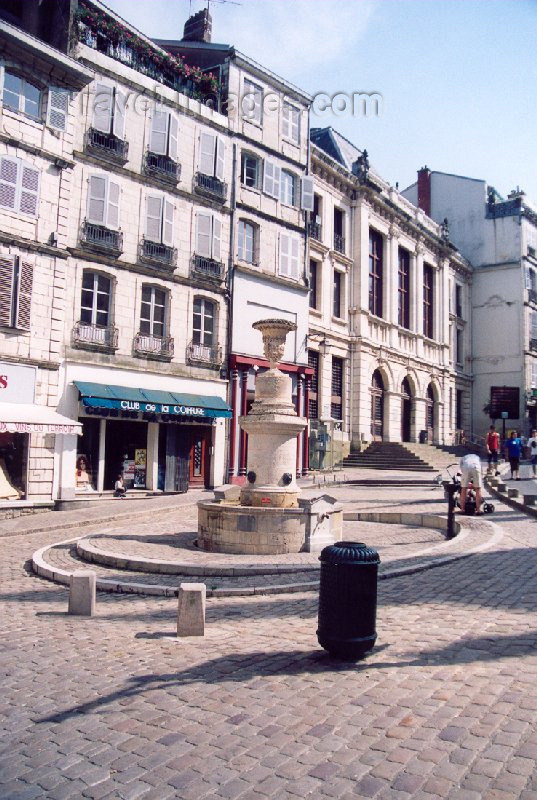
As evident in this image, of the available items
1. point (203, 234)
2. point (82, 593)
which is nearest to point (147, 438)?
point (203, 234)

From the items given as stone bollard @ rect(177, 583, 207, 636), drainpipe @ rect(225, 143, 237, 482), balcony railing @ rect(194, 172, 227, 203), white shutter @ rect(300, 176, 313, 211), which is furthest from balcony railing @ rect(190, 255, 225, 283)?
stone bollard @ rect(177, 583, 207, 636)

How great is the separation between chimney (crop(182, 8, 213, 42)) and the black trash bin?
2812cm

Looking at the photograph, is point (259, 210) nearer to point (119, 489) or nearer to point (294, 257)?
point (294, 257)

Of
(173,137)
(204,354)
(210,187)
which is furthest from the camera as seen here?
(210,187)

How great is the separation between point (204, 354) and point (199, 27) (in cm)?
1506

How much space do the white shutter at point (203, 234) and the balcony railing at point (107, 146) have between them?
135 inches

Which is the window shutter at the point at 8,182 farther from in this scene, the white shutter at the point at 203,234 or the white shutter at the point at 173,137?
the white shutter at the point at 203,234

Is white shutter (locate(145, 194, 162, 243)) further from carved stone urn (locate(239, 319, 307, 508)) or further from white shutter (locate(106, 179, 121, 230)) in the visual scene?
carved stone urn (locate(239, 319, 307, 508))

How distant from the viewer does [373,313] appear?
3538cm

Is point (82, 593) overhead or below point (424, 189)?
below

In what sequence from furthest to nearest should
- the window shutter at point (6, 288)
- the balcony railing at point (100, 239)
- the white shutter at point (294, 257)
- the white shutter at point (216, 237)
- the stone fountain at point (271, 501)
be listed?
the white shutter at point (294, 257), the white shutter at point (216, 237), the balcony railing at point (100, 239), the window shutter at point (6, 288), the stone fountain at point (271, 501)

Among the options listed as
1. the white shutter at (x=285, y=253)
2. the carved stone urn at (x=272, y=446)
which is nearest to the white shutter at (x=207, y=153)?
the white shutter at (x=285, y=253)

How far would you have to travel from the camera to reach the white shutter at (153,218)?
72.7 ft

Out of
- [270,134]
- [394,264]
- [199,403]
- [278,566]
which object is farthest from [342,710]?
[394,264]
